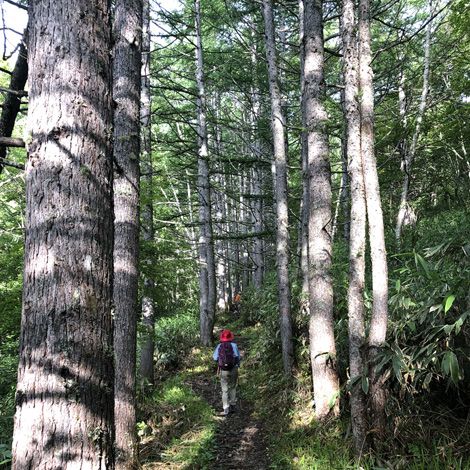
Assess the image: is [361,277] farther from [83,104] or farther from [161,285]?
[161,285]

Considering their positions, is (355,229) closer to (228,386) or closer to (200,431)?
(200,431)

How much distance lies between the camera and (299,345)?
25.6 feet

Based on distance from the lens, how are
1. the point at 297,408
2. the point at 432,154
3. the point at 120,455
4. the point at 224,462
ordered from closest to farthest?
1. the point at 120,455
2. the point at 224,462
3. the point at 297,408
4. the point at 432,154

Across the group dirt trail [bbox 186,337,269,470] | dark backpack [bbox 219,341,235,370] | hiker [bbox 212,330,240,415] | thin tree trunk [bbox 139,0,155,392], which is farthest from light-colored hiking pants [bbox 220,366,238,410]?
thin tree trunk [bbox 139,0,155,392]

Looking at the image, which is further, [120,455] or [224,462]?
[224,462]

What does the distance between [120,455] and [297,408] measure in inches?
120

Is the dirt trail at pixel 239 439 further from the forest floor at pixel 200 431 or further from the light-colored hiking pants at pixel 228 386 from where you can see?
the light-colored hiking pants at pixel 228 386

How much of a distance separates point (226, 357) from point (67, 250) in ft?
20.6

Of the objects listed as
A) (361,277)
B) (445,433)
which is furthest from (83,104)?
(445,433)

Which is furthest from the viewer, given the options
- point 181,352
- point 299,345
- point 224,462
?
point 181,352

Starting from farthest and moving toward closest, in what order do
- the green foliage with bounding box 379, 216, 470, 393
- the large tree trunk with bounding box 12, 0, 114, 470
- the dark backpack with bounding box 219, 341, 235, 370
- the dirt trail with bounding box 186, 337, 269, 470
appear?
the dark backpack with bounding box 219, 341, 235, 370 < the dirt trail with bounding box 186, 337, 269, 470 < the green foliage with bounding box 379, 216, 470, 393 < the large tree trunk with bounding box 12, 0, 114, 470

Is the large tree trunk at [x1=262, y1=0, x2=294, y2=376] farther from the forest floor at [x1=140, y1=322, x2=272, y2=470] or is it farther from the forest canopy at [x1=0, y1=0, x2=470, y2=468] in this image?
the forest floor at [x1=140, y1=322, x2=272, y2=470]

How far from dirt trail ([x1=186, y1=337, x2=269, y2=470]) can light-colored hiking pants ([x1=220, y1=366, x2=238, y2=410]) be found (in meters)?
0.21

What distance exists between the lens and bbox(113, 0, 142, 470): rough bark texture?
464cm
